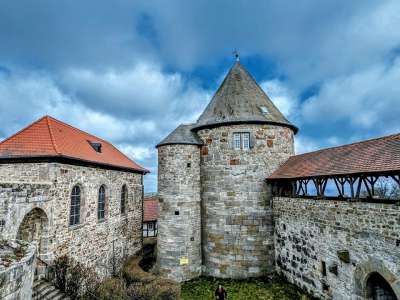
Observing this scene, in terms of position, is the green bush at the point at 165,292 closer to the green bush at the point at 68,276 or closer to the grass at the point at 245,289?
the grass at the point at 245,289

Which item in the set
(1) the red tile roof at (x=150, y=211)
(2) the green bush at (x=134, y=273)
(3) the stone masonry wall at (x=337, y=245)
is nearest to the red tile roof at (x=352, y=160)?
(3) the stone masonry wall at (x=337, y=245)

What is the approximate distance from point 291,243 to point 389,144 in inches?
240

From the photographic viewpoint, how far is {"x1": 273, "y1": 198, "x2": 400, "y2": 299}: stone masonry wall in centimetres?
705

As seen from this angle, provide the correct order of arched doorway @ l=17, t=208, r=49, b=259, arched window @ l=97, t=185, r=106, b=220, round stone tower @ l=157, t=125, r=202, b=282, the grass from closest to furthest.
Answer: arched doorway @ l=17, t=208, r=49, b=259, the grass, arched window @ l=97, t=185, r=106, b=220, round stone tower @ l=157, t=125, r=202, b=282

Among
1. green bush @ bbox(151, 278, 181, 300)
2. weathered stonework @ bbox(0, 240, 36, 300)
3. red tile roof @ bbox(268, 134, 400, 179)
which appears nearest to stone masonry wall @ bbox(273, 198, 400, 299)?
red tile roof @ bbox(268, 134, 400, 179)

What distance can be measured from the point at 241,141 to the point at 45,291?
10.6 meters

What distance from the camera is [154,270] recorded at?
13.7m

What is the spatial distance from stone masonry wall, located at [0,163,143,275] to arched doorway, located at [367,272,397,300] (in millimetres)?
10886

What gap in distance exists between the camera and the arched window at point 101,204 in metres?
13.0

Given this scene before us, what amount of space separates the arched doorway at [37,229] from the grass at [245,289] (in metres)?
6.16

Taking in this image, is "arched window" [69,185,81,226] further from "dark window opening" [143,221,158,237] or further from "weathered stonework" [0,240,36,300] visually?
"dark window opening" [143,221,158,237]

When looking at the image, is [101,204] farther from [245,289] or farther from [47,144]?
[245,289]

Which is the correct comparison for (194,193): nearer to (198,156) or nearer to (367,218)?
(198,156)

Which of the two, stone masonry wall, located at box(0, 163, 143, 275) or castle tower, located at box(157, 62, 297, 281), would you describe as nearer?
stone masonry wall, located at box(0, 163, 143, 275)
